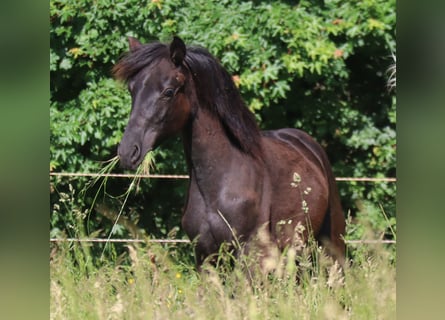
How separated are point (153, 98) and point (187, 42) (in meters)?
2.88

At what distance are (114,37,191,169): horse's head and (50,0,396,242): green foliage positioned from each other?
2.52 metres

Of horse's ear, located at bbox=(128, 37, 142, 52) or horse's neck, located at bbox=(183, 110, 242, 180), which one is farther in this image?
horse's ear, located at bbox=(128, 37, 142, 52)

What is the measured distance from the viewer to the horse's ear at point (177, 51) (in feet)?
14.9

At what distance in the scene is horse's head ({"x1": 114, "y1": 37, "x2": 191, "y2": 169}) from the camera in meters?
4.43

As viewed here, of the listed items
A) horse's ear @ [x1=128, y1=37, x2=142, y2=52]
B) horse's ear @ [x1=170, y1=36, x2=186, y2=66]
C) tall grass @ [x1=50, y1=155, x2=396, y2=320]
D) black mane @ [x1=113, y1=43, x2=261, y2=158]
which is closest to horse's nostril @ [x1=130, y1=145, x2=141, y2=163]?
black mane @ [x1=113, y1=43, x2=261, y2=158]

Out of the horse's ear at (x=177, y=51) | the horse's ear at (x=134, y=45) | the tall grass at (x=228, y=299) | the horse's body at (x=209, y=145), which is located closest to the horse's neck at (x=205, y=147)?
the horse's body at (x=209, y=145)

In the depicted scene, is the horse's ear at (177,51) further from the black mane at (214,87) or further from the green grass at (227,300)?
the green grass at (227,300)

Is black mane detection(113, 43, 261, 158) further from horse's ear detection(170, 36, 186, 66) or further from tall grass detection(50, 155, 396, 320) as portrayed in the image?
tall grass detection(50, 155, 396, 320)

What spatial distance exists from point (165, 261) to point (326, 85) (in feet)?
17.2

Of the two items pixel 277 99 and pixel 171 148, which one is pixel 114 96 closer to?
pixel 171 148

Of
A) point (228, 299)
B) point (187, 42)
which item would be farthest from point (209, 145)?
point (187, 42)

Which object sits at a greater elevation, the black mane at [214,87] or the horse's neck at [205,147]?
the black mane at [214,87]

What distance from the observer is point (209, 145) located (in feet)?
15.3
